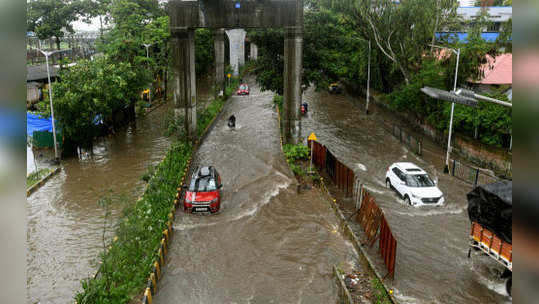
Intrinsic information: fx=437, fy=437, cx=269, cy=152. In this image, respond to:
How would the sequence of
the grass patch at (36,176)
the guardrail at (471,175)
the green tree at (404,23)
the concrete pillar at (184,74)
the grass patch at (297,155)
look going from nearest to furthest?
the grass patch at (36,176) < the guardrail at (471,175) < the grass patch at (297,155) < the concrete pillar at (184,74) < the green tree at (404,23)

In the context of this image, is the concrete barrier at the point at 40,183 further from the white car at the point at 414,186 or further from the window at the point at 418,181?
the window at the point at 418,181

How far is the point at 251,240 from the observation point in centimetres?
1689

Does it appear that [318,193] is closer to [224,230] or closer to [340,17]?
[224,230]

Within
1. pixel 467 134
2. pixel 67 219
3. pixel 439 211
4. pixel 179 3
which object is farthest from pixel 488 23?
pixel 67 219

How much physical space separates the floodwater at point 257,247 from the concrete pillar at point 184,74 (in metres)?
5.01

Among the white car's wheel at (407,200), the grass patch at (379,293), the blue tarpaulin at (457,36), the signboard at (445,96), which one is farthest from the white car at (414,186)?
the blue tarpaulin at (457,36)

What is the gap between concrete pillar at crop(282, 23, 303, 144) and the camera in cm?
2736

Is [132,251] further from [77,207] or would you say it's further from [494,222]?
[494,222]

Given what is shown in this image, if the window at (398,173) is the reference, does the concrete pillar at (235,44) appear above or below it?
above

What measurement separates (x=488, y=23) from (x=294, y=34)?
50.4ft

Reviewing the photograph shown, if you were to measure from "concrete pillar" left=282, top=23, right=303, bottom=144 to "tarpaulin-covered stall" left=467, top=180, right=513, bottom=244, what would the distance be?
15.4m

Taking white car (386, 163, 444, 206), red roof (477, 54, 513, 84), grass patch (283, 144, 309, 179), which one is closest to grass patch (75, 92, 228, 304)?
grass patch (283, 144, 309, 179)

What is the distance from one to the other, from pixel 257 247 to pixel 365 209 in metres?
4.52

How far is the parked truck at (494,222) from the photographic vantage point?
12.6m
